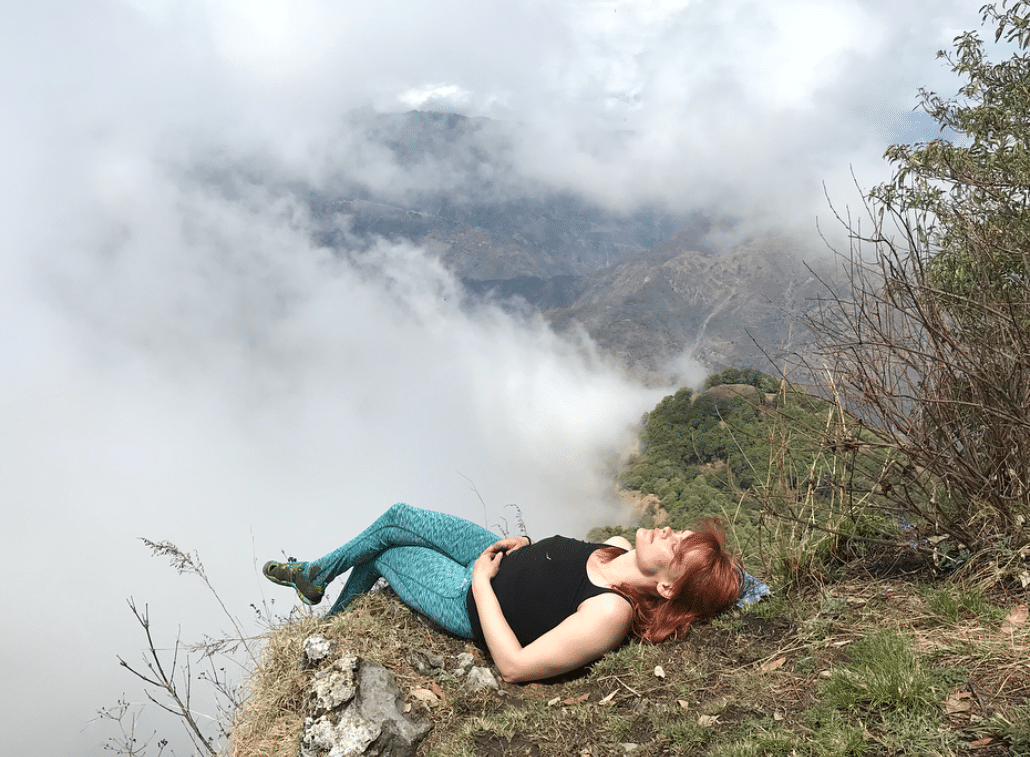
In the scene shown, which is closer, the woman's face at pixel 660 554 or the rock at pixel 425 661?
the woman's face at pixel 660 554

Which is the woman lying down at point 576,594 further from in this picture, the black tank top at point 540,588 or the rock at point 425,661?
the rock at point 425,661

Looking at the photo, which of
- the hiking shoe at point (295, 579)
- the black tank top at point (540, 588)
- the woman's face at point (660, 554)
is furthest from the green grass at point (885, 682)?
the hiking shoe at point (295, 579)

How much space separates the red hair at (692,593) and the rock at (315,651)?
1896 mm

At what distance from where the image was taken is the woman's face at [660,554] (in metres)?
4.03

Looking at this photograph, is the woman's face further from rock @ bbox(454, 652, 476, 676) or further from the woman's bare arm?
rock @ bbox(454, 652, 476, 676)

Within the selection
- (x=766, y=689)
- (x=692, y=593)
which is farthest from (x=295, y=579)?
Result: (x=766, y=689)

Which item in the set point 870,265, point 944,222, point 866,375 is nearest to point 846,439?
point 866,375

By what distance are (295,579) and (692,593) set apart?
3073 mm

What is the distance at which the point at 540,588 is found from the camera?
4.16 metres

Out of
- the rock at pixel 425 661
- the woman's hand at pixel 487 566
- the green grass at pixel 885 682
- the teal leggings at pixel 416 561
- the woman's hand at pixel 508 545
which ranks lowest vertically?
the green grass at pixel 885 682

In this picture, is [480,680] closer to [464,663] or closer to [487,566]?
[464,663]

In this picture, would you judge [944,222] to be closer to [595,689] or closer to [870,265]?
[870,265]

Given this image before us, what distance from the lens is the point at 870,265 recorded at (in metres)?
3.78

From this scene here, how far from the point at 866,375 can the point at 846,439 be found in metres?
0.40
